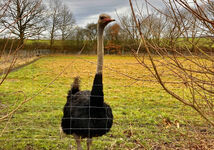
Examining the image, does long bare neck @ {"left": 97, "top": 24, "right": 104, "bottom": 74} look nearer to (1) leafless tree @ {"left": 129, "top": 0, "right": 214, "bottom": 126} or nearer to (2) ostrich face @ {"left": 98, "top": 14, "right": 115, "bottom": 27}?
(2) ostrich face @ {"left": 98, "top": 14, "right": 115, "bottom": 27}

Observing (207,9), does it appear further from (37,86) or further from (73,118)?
(37,86)

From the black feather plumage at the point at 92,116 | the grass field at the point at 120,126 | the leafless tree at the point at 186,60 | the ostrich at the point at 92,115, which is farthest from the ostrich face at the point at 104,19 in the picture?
the leafless tree at the point at 186,60

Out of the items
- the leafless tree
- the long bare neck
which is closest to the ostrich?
the long bare neck

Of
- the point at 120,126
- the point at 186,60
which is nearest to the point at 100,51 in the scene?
the point at 186,60

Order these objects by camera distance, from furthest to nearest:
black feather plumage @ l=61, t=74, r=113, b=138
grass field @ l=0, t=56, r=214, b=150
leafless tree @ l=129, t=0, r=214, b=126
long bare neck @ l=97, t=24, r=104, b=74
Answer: grass field @ l=0, t=56, r=214, b=150 < long bare neck @ l=97, t=24, r=104, b=74 < black feather plumage @ l=61, t=74, r=113, b=138 < leafless tree @ l=129, t=0, r=214, b=126

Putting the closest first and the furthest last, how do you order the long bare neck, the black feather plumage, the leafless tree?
the leafless tree → the black feather plumage → the long bare neck

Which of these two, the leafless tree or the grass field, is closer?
the leafless tree

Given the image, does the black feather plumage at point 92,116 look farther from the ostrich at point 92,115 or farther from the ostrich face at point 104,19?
the ostrich face at point 104,19

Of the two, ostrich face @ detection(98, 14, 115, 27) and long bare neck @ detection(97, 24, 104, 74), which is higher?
ostrich face @ detection(98, 14, 115, 27)

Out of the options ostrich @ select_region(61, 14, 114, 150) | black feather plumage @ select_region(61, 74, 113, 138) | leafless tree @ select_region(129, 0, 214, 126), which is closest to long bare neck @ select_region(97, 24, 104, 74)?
ostrich @ select_region(61, 14, 114, 150)

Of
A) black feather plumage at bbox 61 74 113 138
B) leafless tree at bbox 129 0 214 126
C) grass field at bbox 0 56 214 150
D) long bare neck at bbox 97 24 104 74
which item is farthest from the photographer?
grass field at bbox 0 56 214 150

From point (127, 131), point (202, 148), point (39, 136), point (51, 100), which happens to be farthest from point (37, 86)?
point (202, 148)

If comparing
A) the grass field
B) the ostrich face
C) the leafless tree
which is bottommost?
the grass field

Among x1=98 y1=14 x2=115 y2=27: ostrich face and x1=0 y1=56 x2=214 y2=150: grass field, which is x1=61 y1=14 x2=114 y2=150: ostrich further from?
x1=0 y1=56 x2=214 y2=150: grass field
